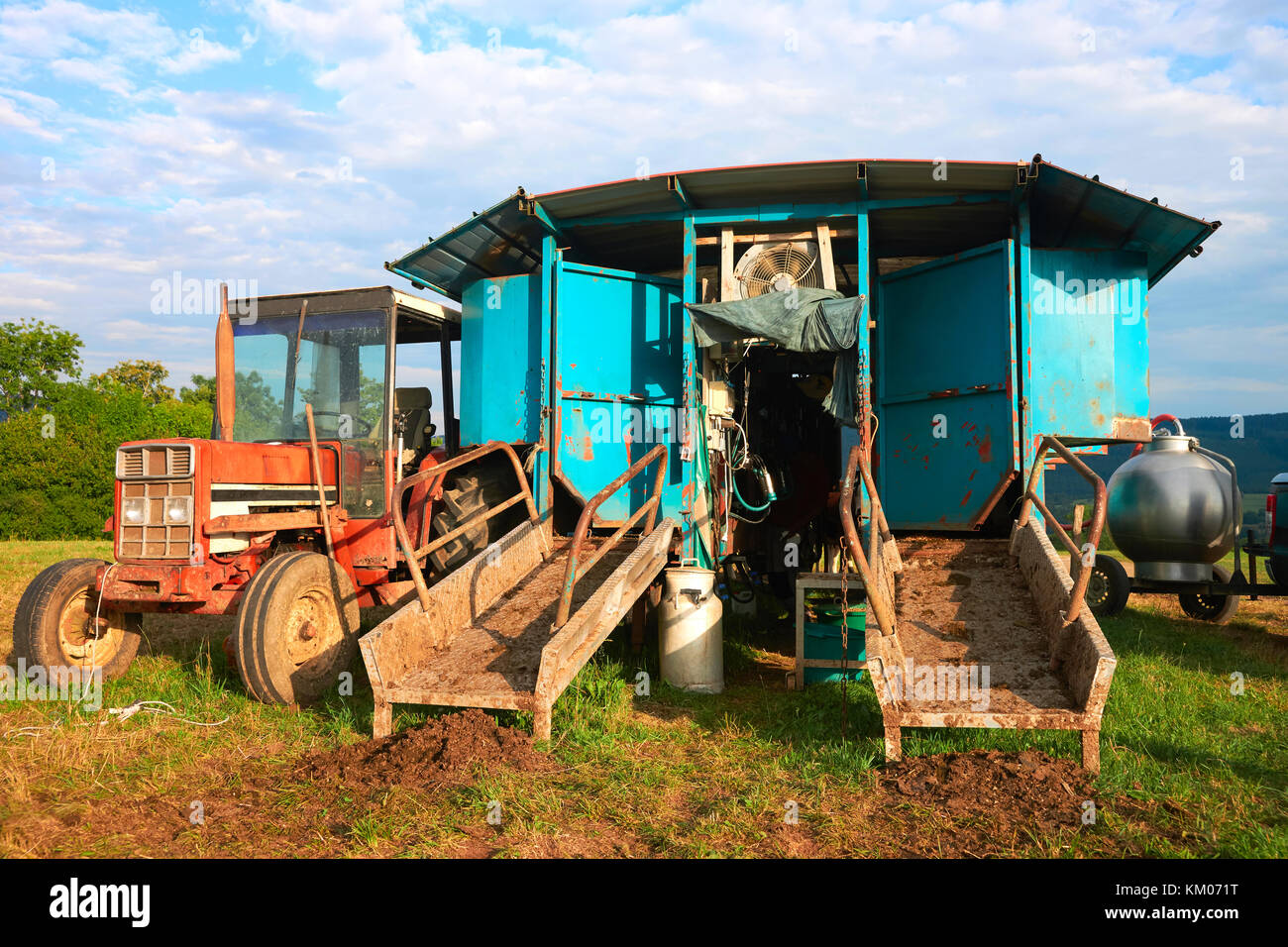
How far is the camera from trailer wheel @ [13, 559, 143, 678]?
598 cm

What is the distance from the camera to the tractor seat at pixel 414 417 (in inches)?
320

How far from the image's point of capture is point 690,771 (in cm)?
486

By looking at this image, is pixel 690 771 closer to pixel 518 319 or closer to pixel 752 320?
pixel 752 320

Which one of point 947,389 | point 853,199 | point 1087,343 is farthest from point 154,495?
point 1087,343

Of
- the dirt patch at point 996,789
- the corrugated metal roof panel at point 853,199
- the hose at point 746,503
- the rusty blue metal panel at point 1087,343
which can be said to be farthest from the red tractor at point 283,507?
the rusty blue metal panel at point 1087,343

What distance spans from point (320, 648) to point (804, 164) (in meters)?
5.57

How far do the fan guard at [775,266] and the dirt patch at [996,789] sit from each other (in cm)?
461

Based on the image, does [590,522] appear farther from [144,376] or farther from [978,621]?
[144,376]

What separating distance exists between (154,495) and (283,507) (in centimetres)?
100

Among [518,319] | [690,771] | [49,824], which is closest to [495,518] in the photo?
[518,319]

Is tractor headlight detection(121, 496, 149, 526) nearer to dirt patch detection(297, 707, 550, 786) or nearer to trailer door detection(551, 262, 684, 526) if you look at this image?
dirt patch detection(297, 707, 550, 786)

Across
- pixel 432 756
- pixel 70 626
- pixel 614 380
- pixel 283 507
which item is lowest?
pixel 432 756

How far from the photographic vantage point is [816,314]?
7.18 metres
